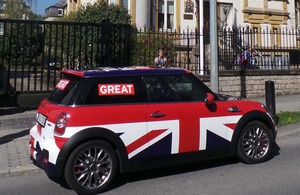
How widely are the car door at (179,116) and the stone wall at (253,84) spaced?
320 inches

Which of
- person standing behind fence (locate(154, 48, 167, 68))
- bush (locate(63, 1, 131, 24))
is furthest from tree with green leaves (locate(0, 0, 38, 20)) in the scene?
person standing behind fence (locate(154, 48, 167, 68))

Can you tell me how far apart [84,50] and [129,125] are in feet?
26.4

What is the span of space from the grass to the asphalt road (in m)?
3.17

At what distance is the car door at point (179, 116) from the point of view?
5.73 metres

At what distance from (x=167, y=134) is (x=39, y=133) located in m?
1.82

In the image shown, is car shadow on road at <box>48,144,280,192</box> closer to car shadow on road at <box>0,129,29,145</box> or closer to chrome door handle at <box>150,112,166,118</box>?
chrome door handle at <box>150,112,166,118</box>

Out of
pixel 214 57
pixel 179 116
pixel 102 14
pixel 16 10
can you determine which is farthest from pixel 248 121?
pixel 16 10

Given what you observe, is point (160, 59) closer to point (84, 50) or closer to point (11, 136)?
point (84, 50)

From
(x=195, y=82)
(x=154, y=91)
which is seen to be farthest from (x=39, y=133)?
(x=195, y=82)

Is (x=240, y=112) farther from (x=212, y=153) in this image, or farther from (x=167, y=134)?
(x=167, y=134)

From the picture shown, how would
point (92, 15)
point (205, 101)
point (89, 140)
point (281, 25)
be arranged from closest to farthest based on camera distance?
point (89, 140) → point (205, 101) → point (92, 15) → point (281, 25)

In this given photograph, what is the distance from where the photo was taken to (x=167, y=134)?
18.9 feet

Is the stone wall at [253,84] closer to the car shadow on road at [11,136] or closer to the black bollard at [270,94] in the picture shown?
the black bollard at [270,94]

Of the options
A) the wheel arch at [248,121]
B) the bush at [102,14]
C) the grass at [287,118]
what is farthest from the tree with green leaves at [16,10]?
the wheel arch at [248,121]
